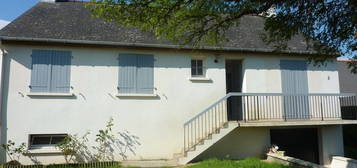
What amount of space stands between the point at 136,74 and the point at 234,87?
4986 mm

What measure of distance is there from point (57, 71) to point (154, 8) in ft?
16.8

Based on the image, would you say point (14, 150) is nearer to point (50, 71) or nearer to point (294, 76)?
point (50, 71)

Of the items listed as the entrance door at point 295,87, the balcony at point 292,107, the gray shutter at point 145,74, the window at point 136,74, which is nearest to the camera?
the window at point 136,74

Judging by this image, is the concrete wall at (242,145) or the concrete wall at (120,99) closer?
the concrete wall at (120,99)

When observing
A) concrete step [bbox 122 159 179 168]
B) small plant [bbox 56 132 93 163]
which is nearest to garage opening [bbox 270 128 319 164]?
concrete step [bbox 122 159 179 168]

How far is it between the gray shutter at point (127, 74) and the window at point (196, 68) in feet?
7.83

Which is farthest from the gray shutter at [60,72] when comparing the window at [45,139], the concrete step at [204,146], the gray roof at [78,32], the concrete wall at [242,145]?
→ the concrete wall at [242,145]

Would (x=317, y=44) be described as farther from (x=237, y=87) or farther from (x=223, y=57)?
(x=237, y=87)

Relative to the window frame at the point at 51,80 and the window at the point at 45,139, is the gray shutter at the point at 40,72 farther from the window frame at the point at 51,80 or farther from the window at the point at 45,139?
the window at the point at 45,139

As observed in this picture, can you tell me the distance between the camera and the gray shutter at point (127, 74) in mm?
8914

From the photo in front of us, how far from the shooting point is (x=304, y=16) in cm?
534

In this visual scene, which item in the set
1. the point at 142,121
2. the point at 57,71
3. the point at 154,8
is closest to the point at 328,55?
the point at 154,8

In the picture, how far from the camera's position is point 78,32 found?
9148mm

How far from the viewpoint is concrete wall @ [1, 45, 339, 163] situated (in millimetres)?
8070
